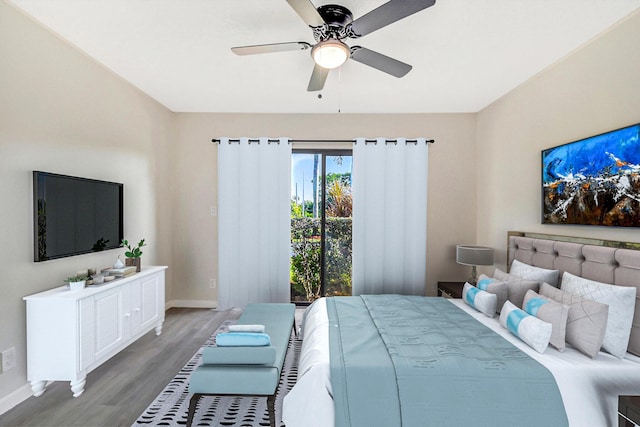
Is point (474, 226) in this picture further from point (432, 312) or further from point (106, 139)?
point (106, 139)

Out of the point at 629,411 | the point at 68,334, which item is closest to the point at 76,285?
the point at 68,334

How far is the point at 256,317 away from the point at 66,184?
1.83m

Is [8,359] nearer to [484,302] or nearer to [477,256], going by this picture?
[484,302]

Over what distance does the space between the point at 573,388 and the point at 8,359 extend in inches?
133

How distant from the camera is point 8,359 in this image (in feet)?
6.66

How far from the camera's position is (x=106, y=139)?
2.91 metres

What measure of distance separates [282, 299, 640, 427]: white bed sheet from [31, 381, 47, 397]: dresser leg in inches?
73.9

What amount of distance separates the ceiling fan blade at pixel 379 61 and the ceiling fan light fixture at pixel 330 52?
15 centimetres

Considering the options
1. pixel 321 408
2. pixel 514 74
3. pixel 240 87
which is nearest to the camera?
pixel 321 408

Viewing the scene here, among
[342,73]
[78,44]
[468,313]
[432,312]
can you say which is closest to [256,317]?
[432,312]

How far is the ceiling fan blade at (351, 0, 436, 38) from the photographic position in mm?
1496

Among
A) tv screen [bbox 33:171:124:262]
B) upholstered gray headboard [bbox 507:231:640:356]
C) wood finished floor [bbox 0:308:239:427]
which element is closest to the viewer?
upholstered gray headboard [bbox 507:231:640:356]

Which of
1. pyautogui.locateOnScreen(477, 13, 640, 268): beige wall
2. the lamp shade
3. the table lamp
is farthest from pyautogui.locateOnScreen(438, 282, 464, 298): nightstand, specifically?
pyautogui.locateOnScreen(477, 13, 640, 268): beige wall

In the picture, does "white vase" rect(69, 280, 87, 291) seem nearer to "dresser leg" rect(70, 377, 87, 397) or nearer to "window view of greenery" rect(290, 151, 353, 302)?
"dresser leg" rect(70, 377, 87, 397)
